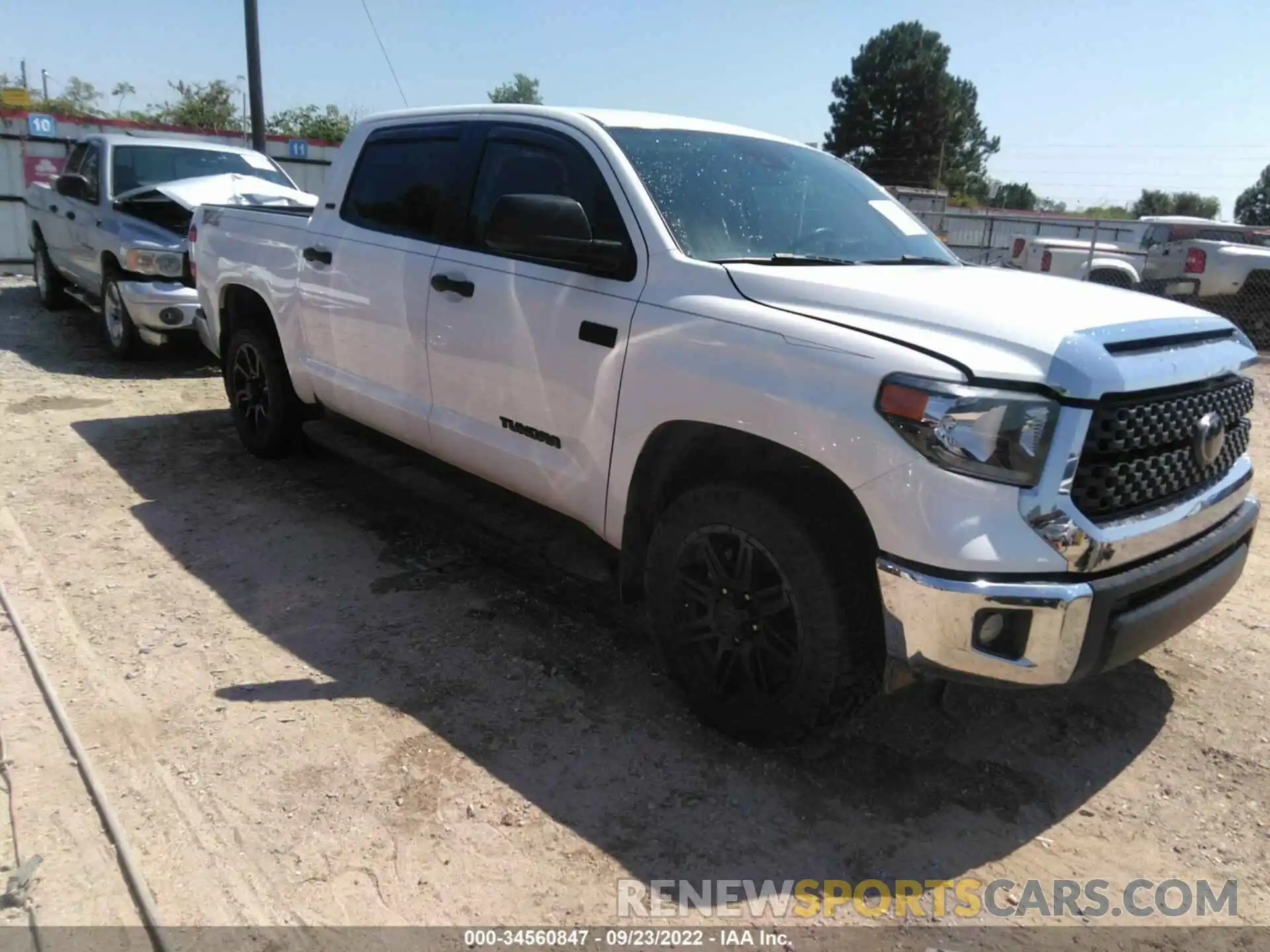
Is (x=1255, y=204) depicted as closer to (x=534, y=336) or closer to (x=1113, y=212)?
Result: (x=1113, y=212)

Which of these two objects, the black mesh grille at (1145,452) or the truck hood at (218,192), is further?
the truck hood at (218,192)

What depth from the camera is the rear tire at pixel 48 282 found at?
10.7 meters

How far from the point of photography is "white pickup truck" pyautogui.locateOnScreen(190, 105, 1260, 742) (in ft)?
8.04

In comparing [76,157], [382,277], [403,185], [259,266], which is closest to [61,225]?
[76,157]

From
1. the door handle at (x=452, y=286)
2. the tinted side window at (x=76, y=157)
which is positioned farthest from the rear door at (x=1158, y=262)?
the tinted side window at (x=76, y=157)

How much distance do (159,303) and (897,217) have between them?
6.40 metres

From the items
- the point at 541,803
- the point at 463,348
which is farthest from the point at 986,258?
the point at 541,803

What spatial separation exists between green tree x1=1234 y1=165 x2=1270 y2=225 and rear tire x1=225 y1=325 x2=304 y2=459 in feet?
231

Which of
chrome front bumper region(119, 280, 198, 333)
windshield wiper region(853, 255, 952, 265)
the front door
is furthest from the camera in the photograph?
the front door

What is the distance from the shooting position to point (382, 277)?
4379 millimetres

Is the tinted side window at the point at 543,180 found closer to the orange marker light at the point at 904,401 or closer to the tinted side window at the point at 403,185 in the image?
the tinted side window at the point at 403,185

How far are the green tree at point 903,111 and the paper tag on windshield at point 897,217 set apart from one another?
5634 cm

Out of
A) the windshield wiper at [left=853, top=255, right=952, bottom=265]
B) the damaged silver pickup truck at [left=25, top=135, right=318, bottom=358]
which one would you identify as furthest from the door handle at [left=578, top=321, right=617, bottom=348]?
the damaged silver pickup truck at [left=25, top=135, right=318, bottom=358]

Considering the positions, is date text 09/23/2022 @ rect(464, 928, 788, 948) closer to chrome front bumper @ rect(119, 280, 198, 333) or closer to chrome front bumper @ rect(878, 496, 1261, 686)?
chrome front bumper @ rect(878, 496, 1261, 686)
